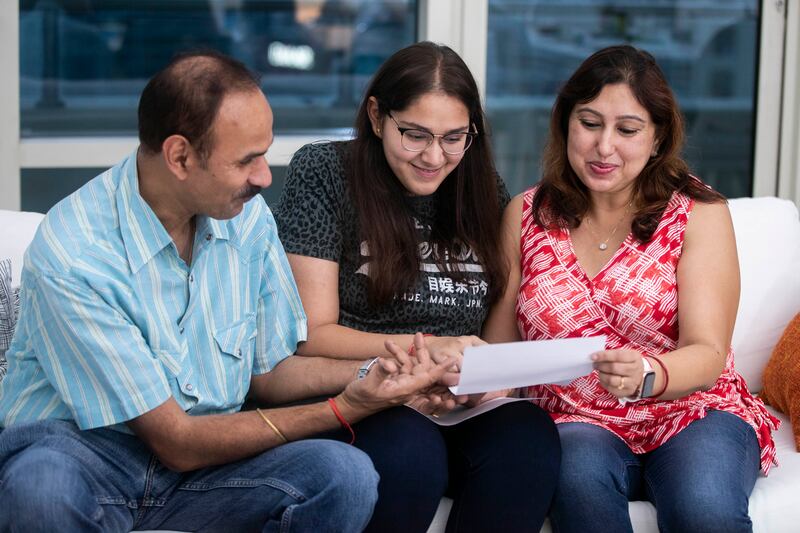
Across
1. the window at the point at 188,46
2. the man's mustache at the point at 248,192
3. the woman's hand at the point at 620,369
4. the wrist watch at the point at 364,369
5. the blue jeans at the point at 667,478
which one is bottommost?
the blue jeans at the point at 667,478

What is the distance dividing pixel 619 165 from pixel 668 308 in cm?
32

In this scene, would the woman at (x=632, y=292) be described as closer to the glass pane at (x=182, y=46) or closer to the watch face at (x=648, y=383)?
the watch face at (x=648, y=383)

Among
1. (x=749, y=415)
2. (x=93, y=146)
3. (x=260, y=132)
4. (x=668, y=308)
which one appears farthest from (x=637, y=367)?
(x=93, y=146)

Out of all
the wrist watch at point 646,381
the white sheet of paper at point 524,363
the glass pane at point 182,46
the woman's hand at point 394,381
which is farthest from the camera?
the glass pane at point 182,46

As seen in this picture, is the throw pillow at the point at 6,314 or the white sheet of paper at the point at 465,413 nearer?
the white sheet of paper at the point at 465,413

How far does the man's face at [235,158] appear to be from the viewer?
1.89 meters

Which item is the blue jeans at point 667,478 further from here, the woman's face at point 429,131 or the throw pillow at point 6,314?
the throw pillow at point 6,314

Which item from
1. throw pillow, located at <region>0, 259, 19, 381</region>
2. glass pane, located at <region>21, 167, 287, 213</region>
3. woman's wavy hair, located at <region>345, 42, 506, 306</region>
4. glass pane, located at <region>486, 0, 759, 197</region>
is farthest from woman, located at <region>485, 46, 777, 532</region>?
glass pane, located at <region>486, 0, 759, 197</region>

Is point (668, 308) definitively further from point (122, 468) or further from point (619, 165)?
point (122, 468)

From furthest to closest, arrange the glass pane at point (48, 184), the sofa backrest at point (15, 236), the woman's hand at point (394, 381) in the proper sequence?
1. the glass pane at point (48, 184)
2. the sofa backrest at point (15, 236)
3. the woman's hand at point (394, 381)

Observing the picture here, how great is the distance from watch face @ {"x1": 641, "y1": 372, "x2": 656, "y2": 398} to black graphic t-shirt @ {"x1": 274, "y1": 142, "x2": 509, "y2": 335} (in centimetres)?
45

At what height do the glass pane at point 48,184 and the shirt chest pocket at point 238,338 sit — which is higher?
the glass pane at point 48,184

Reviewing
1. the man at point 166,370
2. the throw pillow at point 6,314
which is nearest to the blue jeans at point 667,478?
the man at point 166,370

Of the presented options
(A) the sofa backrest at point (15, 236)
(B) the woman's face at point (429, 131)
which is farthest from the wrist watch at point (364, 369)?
(A) the sofa backrest at point (15, 236)
